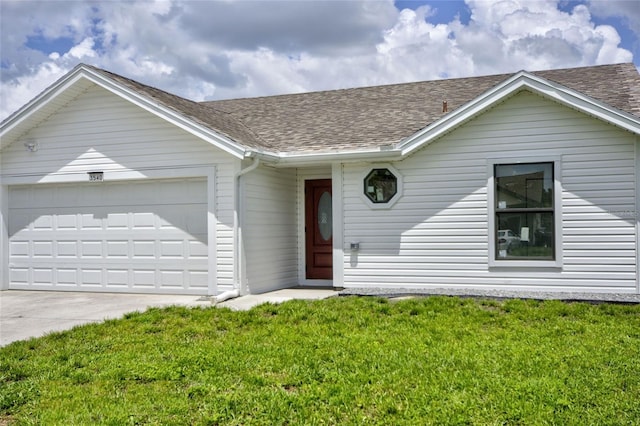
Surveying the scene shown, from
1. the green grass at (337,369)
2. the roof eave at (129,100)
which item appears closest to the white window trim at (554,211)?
the green grass at (337,369)

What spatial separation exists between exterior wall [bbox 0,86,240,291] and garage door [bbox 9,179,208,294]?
320 mm

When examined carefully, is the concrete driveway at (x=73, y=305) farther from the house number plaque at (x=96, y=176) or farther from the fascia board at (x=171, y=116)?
the fascia board at (x=171, y=116)

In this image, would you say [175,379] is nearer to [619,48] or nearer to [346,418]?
[346,418]

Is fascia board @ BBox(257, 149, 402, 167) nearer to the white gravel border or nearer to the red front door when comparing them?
the red front door

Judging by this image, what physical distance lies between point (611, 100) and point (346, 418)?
863 centimetres

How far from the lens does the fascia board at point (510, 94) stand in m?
8.82

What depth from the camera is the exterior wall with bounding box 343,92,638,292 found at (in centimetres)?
927

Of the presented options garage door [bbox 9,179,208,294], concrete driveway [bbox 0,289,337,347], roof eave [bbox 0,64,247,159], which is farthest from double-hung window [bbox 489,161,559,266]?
garage door [bbox 9,179,208,294]

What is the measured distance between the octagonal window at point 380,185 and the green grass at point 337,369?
2.99m

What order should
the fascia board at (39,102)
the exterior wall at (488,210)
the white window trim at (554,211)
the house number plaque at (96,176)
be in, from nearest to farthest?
1. the exterior wall at (488,210)
2. the white window trim at (554,211)
3. the fascia board at (39,102)
4. the house number plaque at (96,176)

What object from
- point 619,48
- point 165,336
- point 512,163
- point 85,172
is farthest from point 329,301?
point 619,48

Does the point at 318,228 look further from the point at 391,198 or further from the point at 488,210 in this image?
the point at 488,210

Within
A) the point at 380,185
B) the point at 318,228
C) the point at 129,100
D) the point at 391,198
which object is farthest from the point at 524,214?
the point at 129,100

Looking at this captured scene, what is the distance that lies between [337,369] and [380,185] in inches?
224
